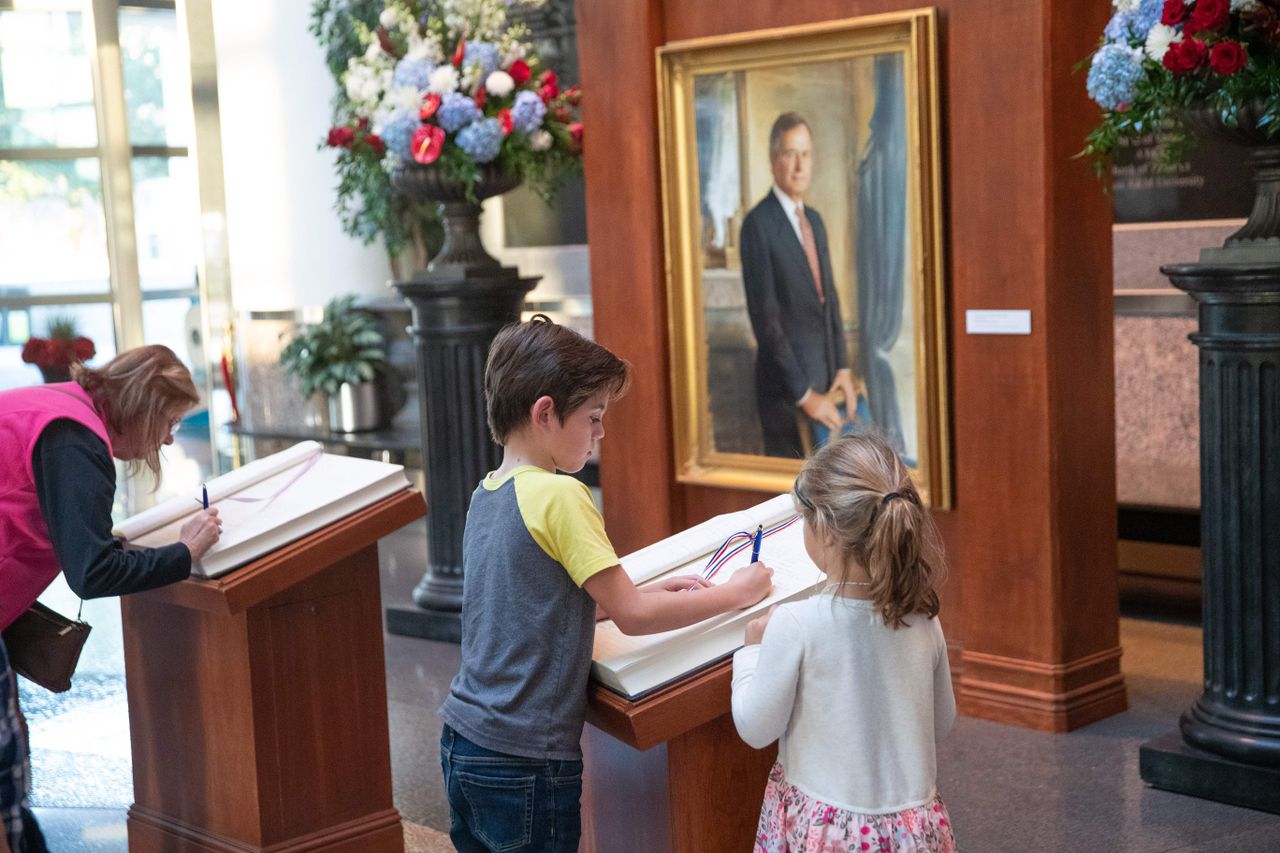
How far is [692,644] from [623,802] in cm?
35

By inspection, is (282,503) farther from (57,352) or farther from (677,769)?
(677,769)

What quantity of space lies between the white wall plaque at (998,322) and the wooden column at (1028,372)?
26 mm

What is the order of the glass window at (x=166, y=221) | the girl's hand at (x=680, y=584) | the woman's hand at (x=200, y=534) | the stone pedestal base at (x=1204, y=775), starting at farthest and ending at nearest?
the glass window at (x=166, y=221) < the stone pedestal base at (x=1204, y=775) < the woman's hand at (x=200, y=534) < the girl's hand at (x=680, y=584)

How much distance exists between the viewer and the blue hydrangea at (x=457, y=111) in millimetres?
6039

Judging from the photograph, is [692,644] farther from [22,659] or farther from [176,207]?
[176,207]

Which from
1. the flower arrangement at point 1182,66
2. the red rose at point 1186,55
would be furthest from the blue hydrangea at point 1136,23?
the red rose at point 1186,55

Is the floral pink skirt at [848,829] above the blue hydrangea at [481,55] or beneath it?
beneath

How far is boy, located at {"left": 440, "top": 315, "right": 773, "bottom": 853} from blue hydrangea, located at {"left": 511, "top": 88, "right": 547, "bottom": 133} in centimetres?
371

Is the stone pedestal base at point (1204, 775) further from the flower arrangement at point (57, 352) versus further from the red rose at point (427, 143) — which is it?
the red rose at point (427, 143)

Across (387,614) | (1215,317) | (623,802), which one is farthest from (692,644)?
(387,614)

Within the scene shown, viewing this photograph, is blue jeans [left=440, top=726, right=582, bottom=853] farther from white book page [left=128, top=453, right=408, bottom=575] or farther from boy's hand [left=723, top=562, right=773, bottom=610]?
white book page [left=128, top=453, right=408, bottom=575]

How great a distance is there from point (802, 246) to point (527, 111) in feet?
4.31

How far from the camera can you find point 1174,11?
12.4 feet

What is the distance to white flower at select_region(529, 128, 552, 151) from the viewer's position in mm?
6215
